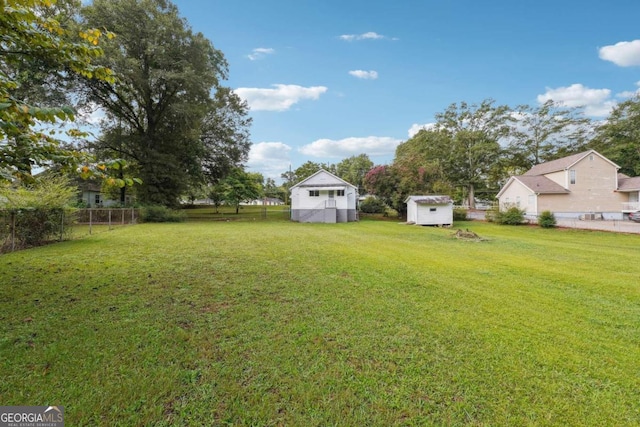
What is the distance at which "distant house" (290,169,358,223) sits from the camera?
22.8 metres

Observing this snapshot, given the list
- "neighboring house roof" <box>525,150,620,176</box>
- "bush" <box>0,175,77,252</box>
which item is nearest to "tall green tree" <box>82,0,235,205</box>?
"bush" <box>0,175,77,252</box>

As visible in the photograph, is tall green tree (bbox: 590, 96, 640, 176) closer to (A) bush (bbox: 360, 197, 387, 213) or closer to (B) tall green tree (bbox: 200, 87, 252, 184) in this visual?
(A) bush (bbox: 360, 197, 387, 213)

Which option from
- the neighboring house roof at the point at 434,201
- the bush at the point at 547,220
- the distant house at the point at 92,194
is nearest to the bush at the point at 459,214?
the neighboring house roof at the point at 434,201

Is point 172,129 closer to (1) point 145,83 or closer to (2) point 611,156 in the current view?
(1) point 145,83

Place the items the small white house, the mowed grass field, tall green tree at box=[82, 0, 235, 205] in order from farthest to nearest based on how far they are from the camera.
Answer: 1. the small white house
2. tall green tree at box=[82, 0, 235, 205]
3. the mowed grass field

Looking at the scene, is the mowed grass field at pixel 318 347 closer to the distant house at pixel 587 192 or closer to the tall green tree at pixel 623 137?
the distant house at pixel 587 192

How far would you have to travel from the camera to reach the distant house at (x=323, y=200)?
2277cm

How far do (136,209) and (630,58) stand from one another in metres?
40.9

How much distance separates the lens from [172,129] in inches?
859

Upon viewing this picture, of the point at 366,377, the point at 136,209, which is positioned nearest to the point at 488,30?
the point at 366,377

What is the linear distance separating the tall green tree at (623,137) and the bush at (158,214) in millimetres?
43192

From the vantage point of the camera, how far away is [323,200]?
2309 cm

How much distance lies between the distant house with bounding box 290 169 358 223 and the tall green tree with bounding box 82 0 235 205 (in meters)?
9.91

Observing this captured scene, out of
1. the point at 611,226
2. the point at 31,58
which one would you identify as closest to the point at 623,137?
the point at 611,226
